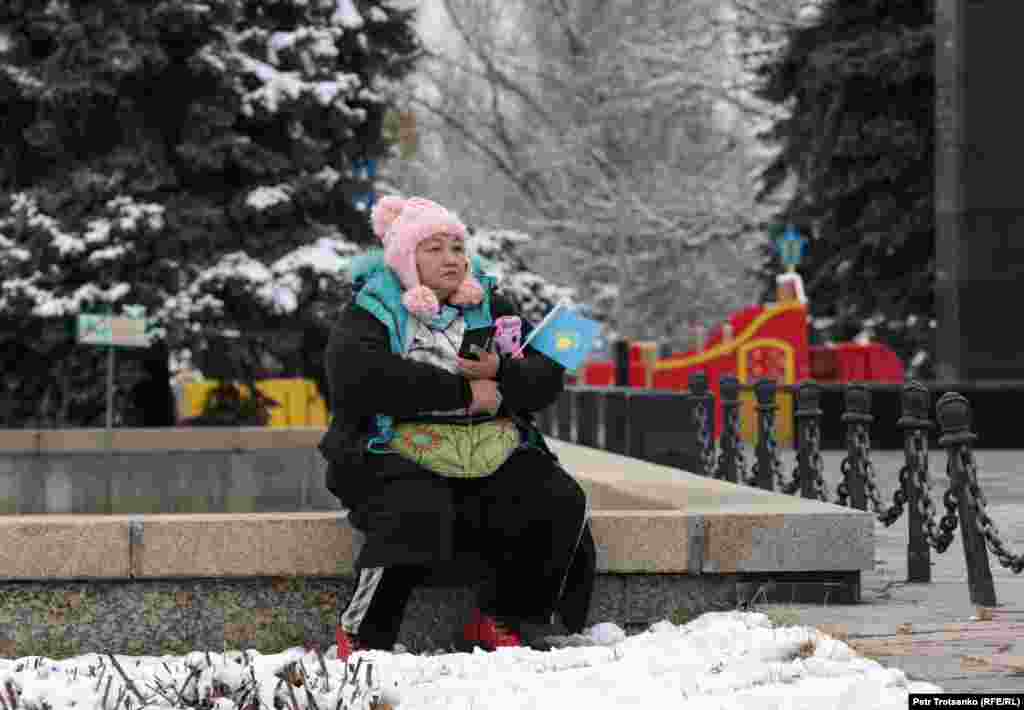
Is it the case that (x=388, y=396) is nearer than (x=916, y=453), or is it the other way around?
(x=388, y=396)

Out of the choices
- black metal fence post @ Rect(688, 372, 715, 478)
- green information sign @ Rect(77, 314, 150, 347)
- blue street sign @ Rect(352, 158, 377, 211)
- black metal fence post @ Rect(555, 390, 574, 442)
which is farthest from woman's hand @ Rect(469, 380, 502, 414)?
blue street sign @ Rect(352, 158, 377, 211)

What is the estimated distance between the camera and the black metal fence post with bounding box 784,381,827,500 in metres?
11.0

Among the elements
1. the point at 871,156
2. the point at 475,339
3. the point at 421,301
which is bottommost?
the point at 475,339

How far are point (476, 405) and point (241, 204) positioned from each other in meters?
13.5

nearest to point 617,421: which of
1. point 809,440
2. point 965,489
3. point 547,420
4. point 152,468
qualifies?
point 152,468

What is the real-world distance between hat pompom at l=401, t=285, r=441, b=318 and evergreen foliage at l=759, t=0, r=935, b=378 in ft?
72.2

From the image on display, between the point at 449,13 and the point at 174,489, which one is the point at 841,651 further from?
the point at 449,13

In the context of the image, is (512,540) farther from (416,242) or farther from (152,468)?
(152,468)

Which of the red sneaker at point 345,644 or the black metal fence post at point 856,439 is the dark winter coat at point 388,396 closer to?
the red sneaker at point 345,644

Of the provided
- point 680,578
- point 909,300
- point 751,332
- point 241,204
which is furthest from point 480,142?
point 680,578

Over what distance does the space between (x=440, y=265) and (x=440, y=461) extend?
27.0 inches

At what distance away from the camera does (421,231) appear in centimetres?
745

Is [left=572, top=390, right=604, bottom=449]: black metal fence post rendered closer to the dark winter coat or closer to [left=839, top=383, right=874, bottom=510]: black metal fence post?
[left=839, top=383, right=874, bottom=510]: black metal fence post

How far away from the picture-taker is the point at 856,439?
994cm
